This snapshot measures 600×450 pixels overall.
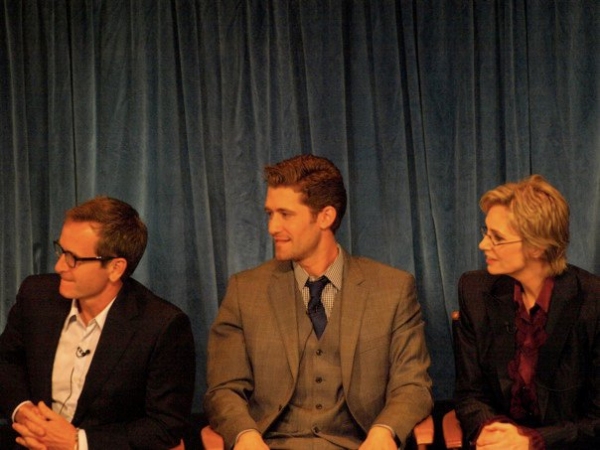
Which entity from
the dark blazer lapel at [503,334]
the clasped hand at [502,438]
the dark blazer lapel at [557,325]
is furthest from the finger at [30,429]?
the dark blazer lapel at [557,325]

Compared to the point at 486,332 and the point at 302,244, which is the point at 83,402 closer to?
the point at 302,244

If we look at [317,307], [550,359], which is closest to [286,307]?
[317,307]

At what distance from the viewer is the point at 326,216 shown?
3.71m

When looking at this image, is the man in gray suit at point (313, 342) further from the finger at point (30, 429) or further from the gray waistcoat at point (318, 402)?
the finger at point (30, 429)

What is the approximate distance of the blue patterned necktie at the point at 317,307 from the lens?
3.68 m

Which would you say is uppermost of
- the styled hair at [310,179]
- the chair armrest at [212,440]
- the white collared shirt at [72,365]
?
the styled hair at [310,179]

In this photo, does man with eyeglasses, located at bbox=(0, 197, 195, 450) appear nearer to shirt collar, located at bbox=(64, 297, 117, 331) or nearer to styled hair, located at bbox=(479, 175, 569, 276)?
shirt collar, located at bbox=(64, 297, 117, 331)

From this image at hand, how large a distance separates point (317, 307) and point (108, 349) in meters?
0.84

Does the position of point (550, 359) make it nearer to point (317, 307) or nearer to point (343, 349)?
point (343, 349)

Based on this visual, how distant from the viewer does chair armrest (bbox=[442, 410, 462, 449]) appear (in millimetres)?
3449

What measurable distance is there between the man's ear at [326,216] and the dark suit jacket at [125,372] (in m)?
0.67

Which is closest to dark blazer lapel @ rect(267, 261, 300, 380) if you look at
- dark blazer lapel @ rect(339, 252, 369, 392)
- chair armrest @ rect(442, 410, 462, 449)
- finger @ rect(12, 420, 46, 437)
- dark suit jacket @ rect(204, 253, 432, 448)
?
dark suit jacket @ rect(204, 253, 432, 448)

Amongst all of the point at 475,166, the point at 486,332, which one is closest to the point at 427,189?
the point at 475,166

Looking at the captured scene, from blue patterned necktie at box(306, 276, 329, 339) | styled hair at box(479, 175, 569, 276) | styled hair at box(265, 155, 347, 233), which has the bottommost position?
blue patterned necktie at box(306, 276, 329, 339)
